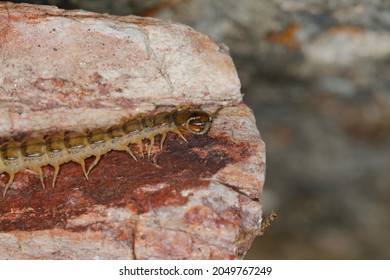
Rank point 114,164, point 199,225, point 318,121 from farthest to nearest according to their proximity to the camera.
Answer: point 318,121
point 114,164
point 199,225

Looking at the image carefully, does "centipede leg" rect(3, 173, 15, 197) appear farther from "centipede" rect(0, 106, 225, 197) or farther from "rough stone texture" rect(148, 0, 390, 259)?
"rough stone texture" rect(148, 0, 390, 259)

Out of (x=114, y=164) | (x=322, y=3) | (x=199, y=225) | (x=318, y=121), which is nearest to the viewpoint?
(x=199, y=225)

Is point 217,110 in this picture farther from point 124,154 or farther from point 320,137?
point 320,137

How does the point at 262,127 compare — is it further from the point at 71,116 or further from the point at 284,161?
the point at 71,116

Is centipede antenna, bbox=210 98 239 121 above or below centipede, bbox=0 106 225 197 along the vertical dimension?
above

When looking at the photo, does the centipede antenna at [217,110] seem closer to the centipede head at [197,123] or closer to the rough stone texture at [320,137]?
the centipede head at [197,123]

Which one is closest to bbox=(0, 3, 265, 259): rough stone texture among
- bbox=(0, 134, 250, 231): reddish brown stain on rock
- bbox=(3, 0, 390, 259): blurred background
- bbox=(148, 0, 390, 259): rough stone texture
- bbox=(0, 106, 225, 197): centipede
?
bbox=(0, 134, 250, 231): reddish brown stain on rock

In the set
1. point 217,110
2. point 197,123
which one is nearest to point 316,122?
point 217,110

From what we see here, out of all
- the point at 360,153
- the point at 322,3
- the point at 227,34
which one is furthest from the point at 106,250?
the point at 360,153
